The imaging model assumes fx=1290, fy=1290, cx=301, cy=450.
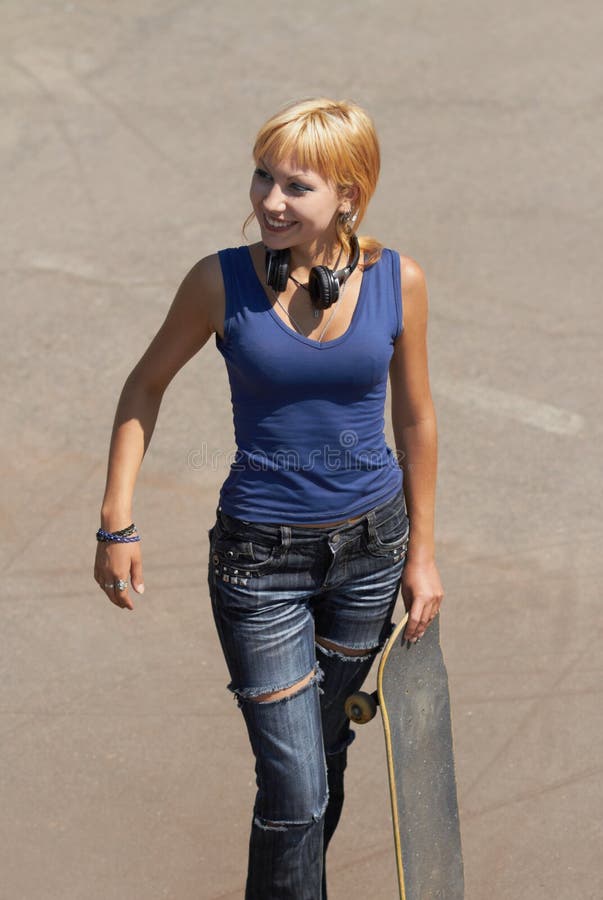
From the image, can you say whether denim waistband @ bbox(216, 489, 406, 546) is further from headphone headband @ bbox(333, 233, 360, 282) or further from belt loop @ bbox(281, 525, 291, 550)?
headphone headband @ bbox(333, 233, 360, 282)

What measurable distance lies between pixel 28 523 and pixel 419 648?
85.8 inches

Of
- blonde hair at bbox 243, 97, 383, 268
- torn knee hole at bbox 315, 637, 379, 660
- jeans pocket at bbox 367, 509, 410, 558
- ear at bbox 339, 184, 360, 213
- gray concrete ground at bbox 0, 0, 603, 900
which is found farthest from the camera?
gray concrete ground at bbox 0, 0, 603, 900

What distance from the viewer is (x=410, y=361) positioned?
2.94 m

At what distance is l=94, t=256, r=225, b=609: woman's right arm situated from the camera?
283 cm

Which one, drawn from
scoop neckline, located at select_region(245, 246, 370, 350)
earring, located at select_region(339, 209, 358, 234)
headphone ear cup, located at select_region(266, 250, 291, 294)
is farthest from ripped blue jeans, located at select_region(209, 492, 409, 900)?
earring, located at select_region(339, 209, 358, 234)

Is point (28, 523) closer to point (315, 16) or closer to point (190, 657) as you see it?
point (190, 657)

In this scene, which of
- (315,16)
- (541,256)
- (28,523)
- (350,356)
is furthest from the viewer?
(315,16)

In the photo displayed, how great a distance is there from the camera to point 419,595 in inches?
119

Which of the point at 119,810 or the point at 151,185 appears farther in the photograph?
the point at 151,185

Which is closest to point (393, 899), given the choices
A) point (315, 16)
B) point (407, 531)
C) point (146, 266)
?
point (407, 531)

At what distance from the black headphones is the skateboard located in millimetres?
787

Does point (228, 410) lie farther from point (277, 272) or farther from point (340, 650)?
point (277, 272)

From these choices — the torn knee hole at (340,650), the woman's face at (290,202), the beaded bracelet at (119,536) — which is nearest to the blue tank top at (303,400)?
the woman's face at (290,202)

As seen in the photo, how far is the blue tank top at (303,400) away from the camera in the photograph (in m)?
2.74
